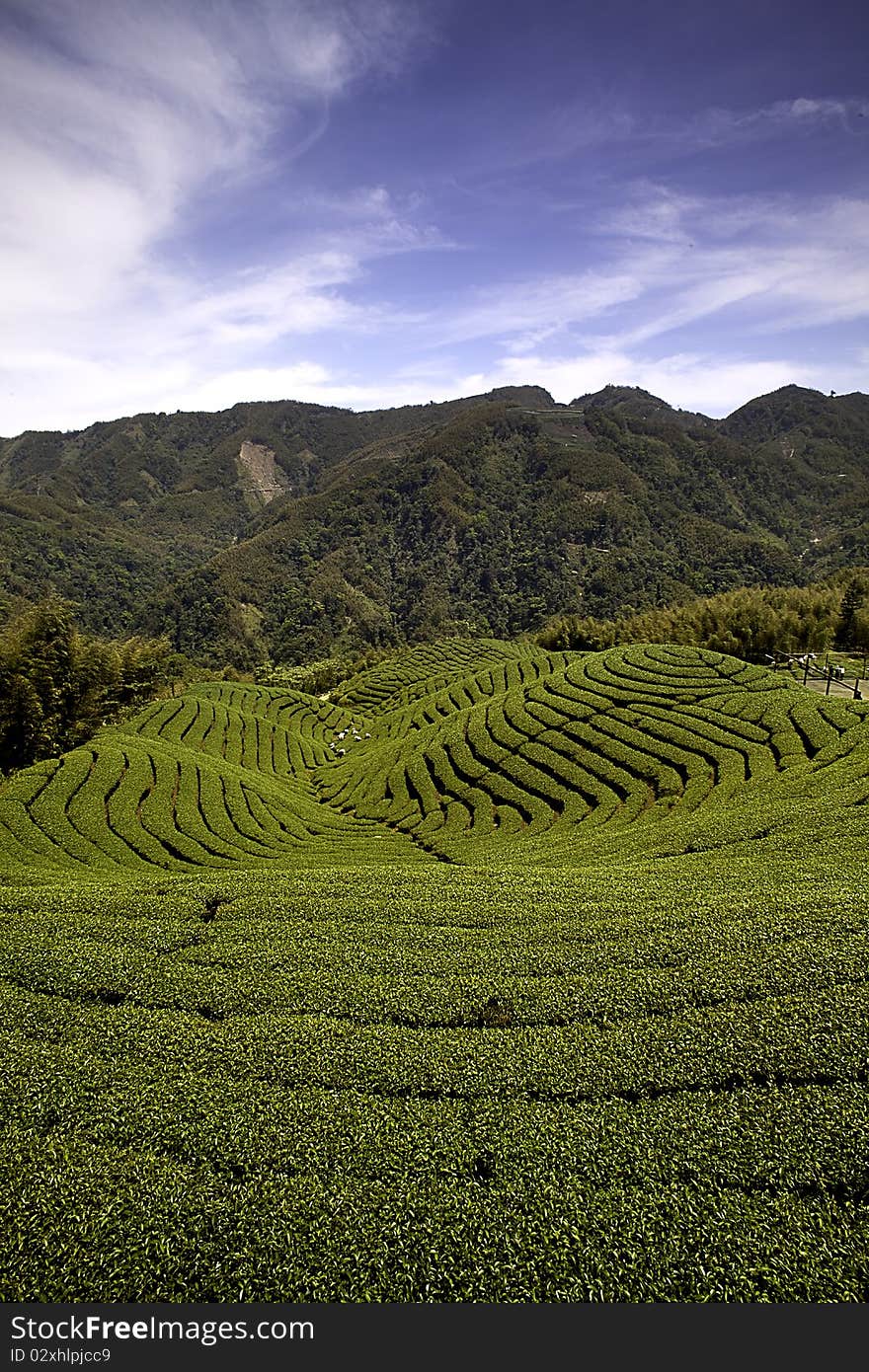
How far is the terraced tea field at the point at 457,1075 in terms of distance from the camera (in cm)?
954

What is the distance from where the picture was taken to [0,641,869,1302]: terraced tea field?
9539 millimetres

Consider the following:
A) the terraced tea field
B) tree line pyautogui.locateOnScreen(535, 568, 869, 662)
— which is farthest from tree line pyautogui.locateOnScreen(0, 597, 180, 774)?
tree line pyautogui.locateOnScreen(535, 568, 869, 662)

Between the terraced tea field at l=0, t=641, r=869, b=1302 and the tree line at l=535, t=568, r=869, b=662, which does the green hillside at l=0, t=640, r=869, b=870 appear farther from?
the tree line at l=535, t=568, r=869, b=662

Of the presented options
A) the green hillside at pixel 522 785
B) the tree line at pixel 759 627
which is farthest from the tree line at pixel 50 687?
the tree line at pixel 759 627

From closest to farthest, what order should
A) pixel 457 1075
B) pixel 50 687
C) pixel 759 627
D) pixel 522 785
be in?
pixel 457 1075 → pixel 522 785 → pixel 50 687 → pixel 759 627

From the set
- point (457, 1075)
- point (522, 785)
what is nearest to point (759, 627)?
point (522, 785)

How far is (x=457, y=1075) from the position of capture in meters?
13.0

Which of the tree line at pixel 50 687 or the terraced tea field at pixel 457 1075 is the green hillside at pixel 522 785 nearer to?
the terraced tea field at pixel 457 1075

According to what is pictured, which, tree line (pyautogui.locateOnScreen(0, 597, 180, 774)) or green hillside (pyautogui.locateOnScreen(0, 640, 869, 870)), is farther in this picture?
tree line (pyautogui.locateOnScreen(0, 597, 180, 774))

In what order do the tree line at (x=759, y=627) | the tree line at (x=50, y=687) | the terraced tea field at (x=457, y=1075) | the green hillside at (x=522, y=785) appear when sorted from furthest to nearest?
the tree line at (x=759, y=627)
the tree line at (x=50, y=687)
the green hillside at (x=522, y=785)
the terraced tea field at (x=457, y=1075)

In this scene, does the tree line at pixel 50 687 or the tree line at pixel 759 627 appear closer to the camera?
the tree line at pixel 50 687

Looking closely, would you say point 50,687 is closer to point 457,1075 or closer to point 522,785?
point 522,785

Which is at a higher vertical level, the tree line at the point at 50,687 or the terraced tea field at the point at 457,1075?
the tree line at the point at 50,687

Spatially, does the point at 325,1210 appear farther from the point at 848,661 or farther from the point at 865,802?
the point at 848,661
